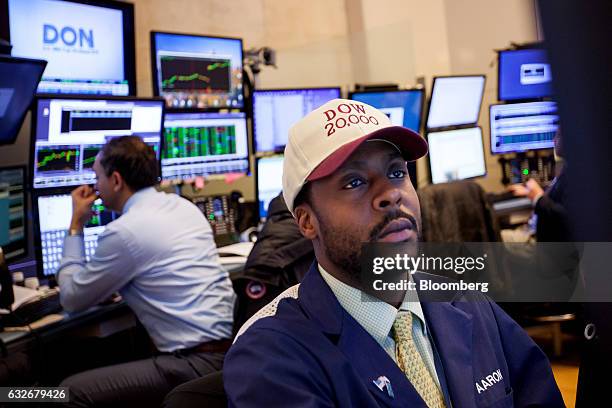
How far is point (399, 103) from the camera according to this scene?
14.9 ft

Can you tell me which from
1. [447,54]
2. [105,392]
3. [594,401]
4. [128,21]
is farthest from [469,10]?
[594,401]

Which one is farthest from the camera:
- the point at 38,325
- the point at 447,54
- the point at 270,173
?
the point at 447,54

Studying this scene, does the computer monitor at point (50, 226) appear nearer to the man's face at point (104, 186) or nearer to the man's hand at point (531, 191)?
the man's face at point (104, 186)

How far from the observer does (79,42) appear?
3.31 m

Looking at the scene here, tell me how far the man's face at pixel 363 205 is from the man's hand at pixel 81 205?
181 centimetres

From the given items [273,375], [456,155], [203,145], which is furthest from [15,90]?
[456,155]

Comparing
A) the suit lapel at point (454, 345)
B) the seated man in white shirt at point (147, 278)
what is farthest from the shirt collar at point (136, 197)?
the suit lapel at point (454, 345)

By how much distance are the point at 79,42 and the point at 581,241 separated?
3.31 metres

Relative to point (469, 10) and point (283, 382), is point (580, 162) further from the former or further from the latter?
point (469, 10)

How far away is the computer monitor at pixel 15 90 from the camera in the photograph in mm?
2520
